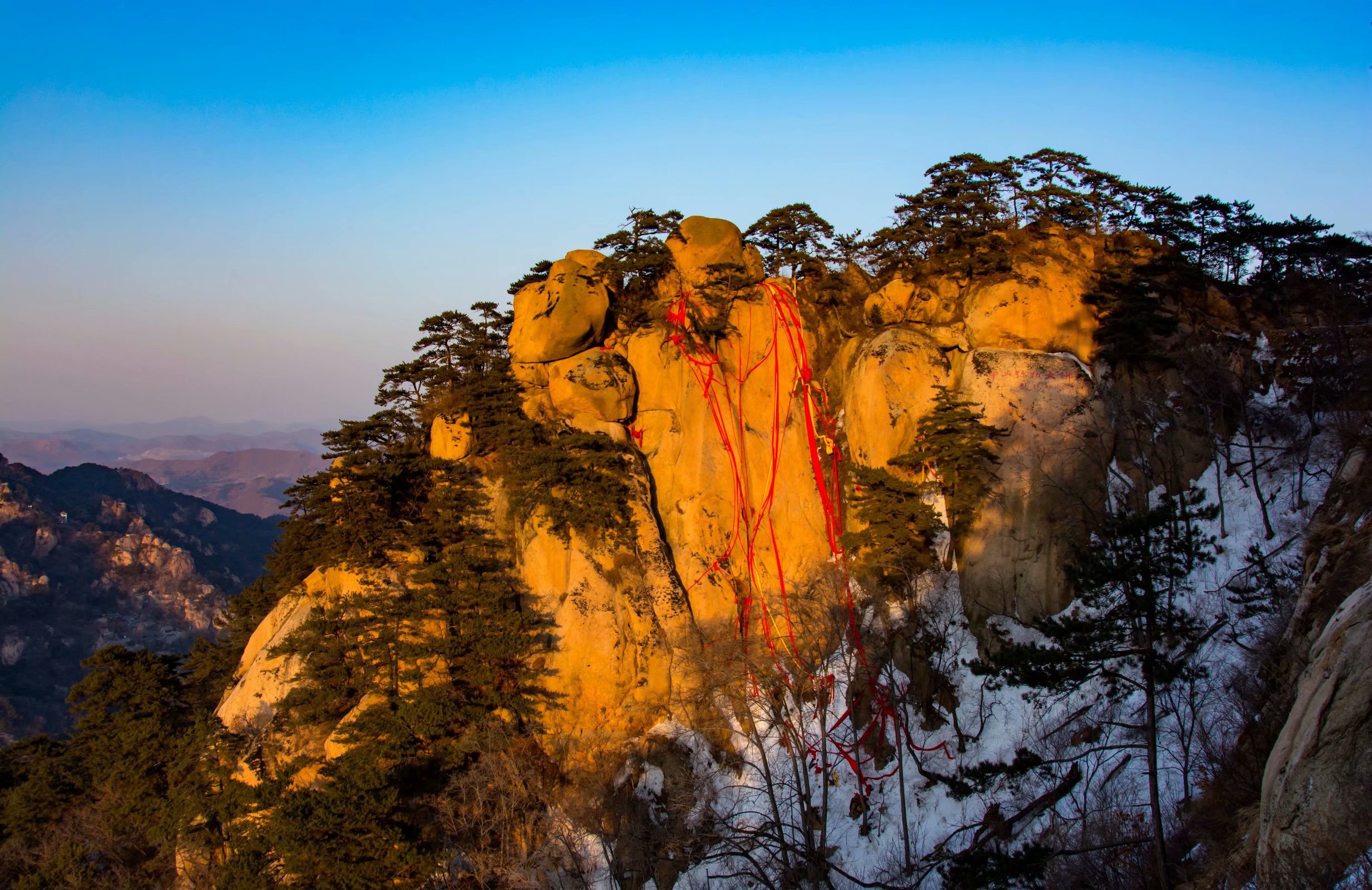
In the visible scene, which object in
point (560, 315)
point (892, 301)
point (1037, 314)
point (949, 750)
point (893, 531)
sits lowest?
point (949, 750)

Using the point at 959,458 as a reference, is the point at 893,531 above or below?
below

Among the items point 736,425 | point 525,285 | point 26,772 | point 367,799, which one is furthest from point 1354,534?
point 26,772

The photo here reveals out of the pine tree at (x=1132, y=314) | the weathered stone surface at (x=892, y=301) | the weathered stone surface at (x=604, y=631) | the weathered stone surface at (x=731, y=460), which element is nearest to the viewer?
the weathered stone surface at (x=604, y=631)

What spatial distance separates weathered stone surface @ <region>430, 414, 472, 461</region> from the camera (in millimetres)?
27047

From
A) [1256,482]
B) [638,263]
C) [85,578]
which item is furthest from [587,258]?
[85,578]

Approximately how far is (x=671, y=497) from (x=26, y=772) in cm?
2650

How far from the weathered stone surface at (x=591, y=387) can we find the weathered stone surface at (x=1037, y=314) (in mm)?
13240

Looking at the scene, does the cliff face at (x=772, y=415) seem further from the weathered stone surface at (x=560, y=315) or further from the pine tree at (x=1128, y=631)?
the pine tree at (x=1128, y=631)

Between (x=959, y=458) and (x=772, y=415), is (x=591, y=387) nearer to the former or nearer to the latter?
(x=772, y=415)

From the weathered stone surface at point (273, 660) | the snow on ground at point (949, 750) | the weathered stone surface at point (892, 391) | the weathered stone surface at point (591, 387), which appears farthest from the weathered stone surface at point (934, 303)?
the weathered stone surface at point (273, 660)

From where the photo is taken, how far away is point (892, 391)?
2595 centimetres

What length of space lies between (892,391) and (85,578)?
436 feet

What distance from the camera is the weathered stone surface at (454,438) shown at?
27.0 metres

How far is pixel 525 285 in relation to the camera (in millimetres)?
29953
